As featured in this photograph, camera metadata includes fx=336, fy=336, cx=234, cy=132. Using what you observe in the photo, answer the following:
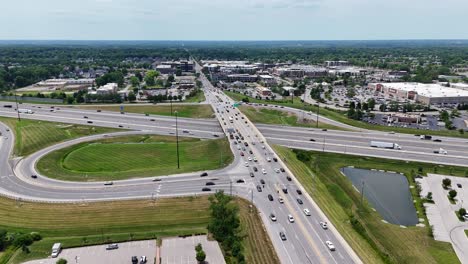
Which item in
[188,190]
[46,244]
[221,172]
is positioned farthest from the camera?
[221,172]

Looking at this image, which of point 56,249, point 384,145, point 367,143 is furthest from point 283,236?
point 367,143

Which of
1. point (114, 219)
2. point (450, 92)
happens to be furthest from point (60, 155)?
point (450, 92)

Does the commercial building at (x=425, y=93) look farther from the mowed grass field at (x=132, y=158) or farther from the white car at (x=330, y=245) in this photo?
the white car at (x=330, y=245)

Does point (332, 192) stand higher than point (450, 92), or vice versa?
point (450, 92)

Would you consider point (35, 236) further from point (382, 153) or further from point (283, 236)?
point (382, 153)

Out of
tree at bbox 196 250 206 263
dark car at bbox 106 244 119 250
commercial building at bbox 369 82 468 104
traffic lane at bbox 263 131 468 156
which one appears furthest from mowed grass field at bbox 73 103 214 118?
commercial building at bbox 369 82 468 104

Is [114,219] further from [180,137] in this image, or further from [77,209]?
[180,137]

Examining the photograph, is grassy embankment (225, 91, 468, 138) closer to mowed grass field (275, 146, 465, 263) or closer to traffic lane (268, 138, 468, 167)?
traffic lane (268, 138, 468, 167)

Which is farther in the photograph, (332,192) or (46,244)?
(332,192)
